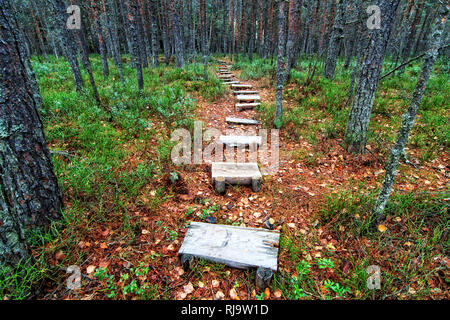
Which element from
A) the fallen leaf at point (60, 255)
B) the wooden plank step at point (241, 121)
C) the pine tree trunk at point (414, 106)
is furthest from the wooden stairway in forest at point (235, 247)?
the wooden plank step at point (241, 121)

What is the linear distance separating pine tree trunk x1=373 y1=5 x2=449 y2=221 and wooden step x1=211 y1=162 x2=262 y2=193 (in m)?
1.81

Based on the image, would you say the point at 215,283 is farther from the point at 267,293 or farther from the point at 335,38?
the point at 335,38

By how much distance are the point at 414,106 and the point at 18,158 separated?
176 inches

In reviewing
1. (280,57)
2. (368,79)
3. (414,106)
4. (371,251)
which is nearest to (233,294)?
(371,251)

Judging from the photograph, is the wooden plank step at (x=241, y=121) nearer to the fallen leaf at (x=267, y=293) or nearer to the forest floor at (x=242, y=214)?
the forest floor at (x=242, y=214)

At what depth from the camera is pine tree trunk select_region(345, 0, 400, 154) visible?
3.72 m

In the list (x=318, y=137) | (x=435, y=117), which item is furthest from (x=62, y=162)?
Answer: (x=435, y=117)

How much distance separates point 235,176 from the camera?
3.77 m

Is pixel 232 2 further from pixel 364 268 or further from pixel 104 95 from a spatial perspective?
pixel 364 268

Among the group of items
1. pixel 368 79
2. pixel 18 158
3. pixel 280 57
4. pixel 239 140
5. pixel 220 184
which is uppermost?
pixel 280 57

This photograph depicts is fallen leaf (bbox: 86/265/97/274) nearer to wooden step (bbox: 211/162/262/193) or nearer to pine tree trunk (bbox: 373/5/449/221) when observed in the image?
wooden step (bbox: 211/162/262/193)

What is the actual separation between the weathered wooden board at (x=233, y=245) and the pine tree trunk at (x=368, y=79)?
324 centimetres

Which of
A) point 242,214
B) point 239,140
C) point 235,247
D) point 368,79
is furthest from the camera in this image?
point 239,140

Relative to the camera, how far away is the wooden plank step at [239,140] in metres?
5.15
